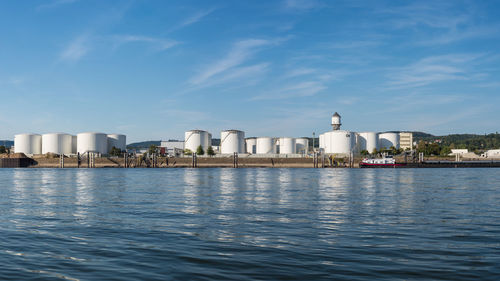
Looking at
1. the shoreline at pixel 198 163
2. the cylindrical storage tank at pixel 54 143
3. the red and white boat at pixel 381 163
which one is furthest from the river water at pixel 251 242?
the cylindrical storage tank at pixel 54 143

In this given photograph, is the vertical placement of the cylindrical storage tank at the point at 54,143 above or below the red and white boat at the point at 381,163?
above

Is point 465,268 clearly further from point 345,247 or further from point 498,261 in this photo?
point 345,247

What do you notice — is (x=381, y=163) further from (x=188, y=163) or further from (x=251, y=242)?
(x=251, y=242)

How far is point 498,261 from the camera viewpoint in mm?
14781

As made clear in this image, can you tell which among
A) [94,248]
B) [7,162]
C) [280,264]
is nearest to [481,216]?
[280,264]

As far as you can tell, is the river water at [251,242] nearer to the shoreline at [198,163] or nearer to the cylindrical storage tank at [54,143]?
the shoreline at [198,163]

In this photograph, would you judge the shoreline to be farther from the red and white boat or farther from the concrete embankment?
the red and white boat

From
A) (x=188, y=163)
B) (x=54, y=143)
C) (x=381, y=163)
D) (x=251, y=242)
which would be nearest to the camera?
(x=251, y=242)

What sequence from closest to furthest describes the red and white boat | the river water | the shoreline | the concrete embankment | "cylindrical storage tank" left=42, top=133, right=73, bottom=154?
1. the river water
2. the red and white boat
3. the shoreline
4. the concrete embankment
5. "cylindrical storage tank" left=42, top=133, right=73, bottom=154

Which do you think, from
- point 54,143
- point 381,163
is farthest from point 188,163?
point 381,163

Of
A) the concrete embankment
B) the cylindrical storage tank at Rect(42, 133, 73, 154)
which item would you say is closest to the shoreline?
Result: the concrete embankment

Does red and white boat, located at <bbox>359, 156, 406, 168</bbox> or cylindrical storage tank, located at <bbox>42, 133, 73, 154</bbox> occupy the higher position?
cylindrical storage tank, located at <bbox>42, 133, 73, 154</bbox>

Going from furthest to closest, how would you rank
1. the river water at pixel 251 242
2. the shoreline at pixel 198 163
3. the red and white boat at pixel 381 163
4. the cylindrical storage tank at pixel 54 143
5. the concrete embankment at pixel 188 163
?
the cylindrical storage tank at pixel 54 143 < the concrete embankment at pixel 188 163 < the shoreline at pixel 198 163 < the red and white boat at pixel 381 163 < the river water at pixel 251 242

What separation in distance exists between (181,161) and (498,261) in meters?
166
